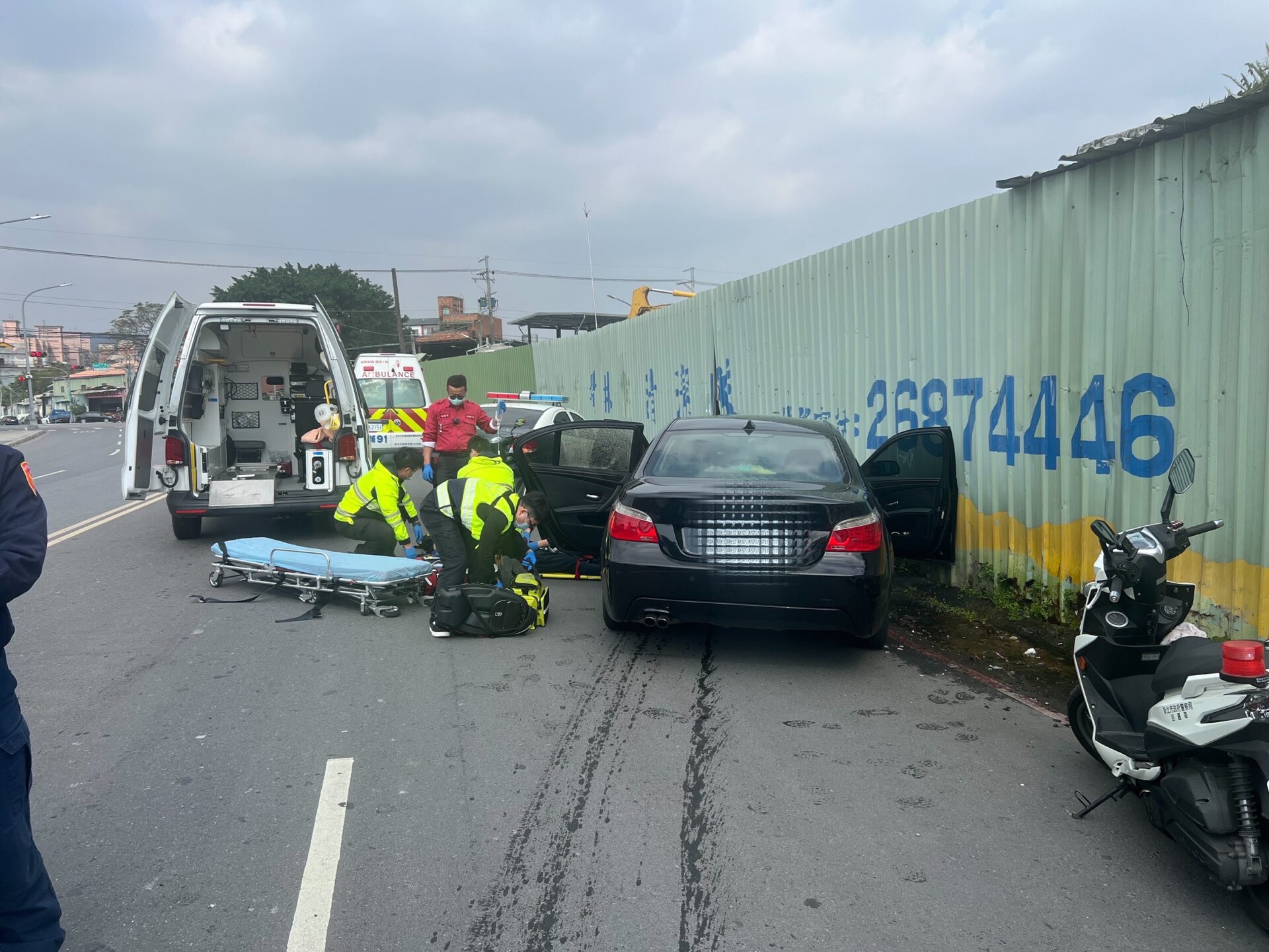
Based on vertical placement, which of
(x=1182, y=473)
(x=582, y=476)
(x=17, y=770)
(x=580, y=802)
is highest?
(x=1182, y=473)

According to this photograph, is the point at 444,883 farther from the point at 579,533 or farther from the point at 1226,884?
the point at 579,533

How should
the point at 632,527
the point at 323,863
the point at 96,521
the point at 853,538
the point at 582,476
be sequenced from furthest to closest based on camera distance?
the point at 96,521 < the point at 582,476 < the point at 632,527 < the point at 853,538 < the point at 323,863

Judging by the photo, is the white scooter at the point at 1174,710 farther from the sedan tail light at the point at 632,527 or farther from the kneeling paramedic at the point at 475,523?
the kneeling paramedic at the point at 475,523

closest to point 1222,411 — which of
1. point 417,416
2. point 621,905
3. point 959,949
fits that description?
point 959,949

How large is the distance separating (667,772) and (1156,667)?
2011 millimetres

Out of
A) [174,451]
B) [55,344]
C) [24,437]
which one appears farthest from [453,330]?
[55,344]

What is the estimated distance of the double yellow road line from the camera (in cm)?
1010

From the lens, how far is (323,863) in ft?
10.3

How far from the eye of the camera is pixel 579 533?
24.1 feet

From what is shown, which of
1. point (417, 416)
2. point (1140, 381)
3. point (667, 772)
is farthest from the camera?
point (417, 416)

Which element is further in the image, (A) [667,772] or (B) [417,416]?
(B) [417,416]

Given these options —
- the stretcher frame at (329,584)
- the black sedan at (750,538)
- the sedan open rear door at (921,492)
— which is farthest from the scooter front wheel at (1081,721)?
the stretcher frame at (329,584)

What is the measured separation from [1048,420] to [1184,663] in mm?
3180

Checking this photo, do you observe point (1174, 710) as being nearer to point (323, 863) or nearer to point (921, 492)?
point (323, 863)
